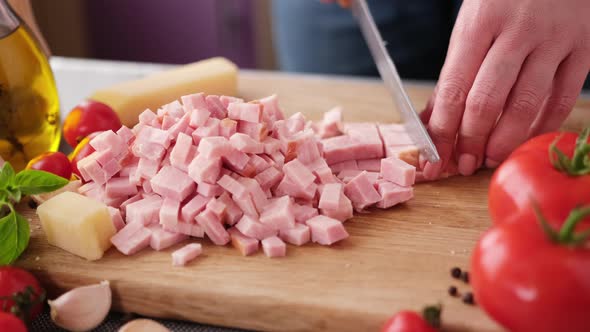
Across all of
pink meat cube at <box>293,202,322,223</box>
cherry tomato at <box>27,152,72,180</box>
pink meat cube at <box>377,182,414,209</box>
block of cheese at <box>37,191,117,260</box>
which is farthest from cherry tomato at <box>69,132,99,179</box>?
pink meat cube at <box>377,182,414,209</box>

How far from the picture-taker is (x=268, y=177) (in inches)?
65.4

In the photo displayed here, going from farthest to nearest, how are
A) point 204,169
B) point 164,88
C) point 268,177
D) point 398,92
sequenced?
point 164,88 → point 398,92 → point 268,177 → point 204,169

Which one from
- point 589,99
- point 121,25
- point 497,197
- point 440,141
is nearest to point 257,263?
point 497,197

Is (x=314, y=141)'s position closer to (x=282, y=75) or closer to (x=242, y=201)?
(x=242, y=201)

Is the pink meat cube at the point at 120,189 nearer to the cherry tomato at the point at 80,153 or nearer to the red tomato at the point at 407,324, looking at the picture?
the cherry tomato at the point at 80,153

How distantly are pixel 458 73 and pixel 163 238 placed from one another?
872mm

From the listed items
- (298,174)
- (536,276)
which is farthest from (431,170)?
(536,276)

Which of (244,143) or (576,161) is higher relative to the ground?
(576,161)

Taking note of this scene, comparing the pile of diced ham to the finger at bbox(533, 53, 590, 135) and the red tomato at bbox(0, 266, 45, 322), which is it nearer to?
the red tomato at bbox(0, 266, 45, 322)

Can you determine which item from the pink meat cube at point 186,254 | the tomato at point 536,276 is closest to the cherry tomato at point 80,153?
the pink meat cube at point 186,254

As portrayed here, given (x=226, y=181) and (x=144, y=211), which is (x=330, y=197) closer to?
(x=226, y=181)

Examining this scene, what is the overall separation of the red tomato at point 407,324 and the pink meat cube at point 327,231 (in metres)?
0.37

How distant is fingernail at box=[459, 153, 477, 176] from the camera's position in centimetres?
187

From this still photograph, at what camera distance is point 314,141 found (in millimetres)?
1767
